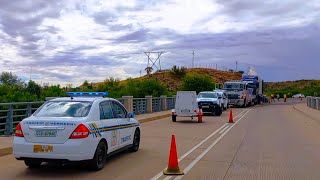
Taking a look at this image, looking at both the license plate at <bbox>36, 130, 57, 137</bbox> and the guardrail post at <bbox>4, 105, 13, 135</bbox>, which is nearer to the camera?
the license plate at <bbox>36, 130, 57, 137</bbox>

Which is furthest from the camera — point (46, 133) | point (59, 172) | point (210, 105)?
point (210, 105)

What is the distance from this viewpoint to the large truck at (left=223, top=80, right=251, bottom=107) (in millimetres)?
48125

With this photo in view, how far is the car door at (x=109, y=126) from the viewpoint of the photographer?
10.1 metres

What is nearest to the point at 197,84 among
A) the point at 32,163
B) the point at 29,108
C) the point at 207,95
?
the point at 207,95

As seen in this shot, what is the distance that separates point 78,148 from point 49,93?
61.7 ft

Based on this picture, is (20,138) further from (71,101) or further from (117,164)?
(117,164)

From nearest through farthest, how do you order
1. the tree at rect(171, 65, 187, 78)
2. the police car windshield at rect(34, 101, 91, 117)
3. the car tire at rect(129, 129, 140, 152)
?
1. the police car windshield at rect(34, 101, 91, 117)
2. the car tire at rect(129, 129, 140, 152)
3. the tree at rect(171, 65, 187, 78)

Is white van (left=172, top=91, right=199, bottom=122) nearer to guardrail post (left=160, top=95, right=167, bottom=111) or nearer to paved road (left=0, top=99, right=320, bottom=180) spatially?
paved road (left=0, top=99, right=320, bottom=180)

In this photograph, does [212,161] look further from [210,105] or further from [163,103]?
[163,103]

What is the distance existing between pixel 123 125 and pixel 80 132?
2.48 meters

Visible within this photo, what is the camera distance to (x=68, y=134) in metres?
8.97

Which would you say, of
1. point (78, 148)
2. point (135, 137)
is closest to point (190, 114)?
point (135, 137)

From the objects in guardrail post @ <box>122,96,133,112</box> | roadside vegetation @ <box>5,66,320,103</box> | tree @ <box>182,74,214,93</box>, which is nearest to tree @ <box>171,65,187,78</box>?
roadside vegetation @ <box>5,66,320,103</box>

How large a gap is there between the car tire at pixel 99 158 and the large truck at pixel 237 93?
3930cm
